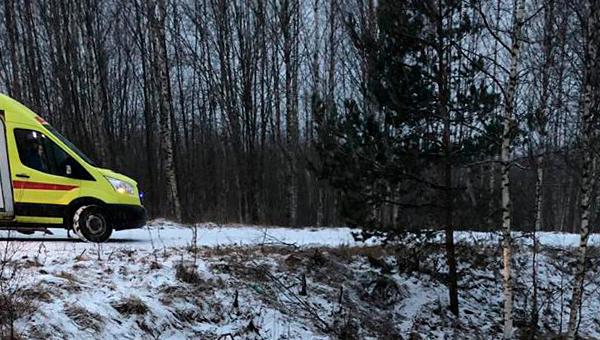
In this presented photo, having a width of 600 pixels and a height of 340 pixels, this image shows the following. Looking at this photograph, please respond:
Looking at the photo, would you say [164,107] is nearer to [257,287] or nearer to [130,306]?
[257,287]

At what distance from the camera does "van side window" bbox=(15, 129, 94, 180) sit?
9.46 m

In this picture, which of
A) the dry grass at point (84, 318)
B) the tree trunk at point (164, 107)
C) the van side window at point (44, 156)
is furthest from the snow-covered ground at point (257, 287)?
the tree trunk at point (164, 107)

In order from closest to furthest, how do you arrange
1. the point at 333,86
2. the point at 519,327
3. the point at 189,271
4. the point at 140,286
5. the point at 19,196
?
the point at 140,286 < the point at 189,271 < the point at 19,196 < the point at 519,327 < the point at 333,86

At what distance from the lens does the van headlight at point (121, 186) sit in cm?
1006

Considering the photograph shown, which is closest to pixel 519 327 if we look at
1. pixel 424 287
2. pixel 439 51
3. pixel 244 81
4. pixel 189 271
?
pixel 424 287

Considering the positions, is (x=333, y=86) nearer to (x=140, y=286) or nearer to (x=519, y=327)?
(x=519, y=327)

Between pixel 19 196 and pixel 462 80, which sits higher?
pixel 462 80

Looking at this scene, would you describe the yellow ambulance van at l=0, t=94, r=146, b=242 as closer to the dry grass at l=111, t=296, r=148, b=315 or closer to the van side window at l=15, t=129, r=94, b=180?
the van side window at l=15, t=129, r=94, b=180

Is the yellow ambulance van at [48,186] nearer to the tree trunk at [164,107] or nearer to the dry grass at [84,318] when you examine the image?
the dry grass at [84,318]

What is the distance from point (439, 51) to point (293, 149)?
43.0 ft

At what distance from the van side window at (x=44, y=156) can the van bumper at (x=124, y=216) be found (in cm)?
83

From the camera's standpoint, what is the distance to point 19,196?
9320 mm

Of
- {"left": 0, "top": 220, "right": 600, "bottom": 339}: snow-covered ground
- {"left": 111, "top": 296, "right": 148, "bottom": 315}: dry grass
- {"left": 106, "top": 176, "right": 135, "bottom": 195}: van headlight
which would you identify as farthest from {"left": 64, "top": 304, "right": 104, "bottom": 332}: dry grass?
{"left": 106, "top": 176, "right": 135, "bottom": 195}: van headlight

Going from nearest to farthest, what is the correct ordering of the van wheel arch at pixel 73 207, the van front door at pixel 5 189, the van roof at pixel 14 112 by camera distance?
the van front door at pixel 5 189, the van roof at pixel 14 112, the van wheel arch at pixel 73 207
